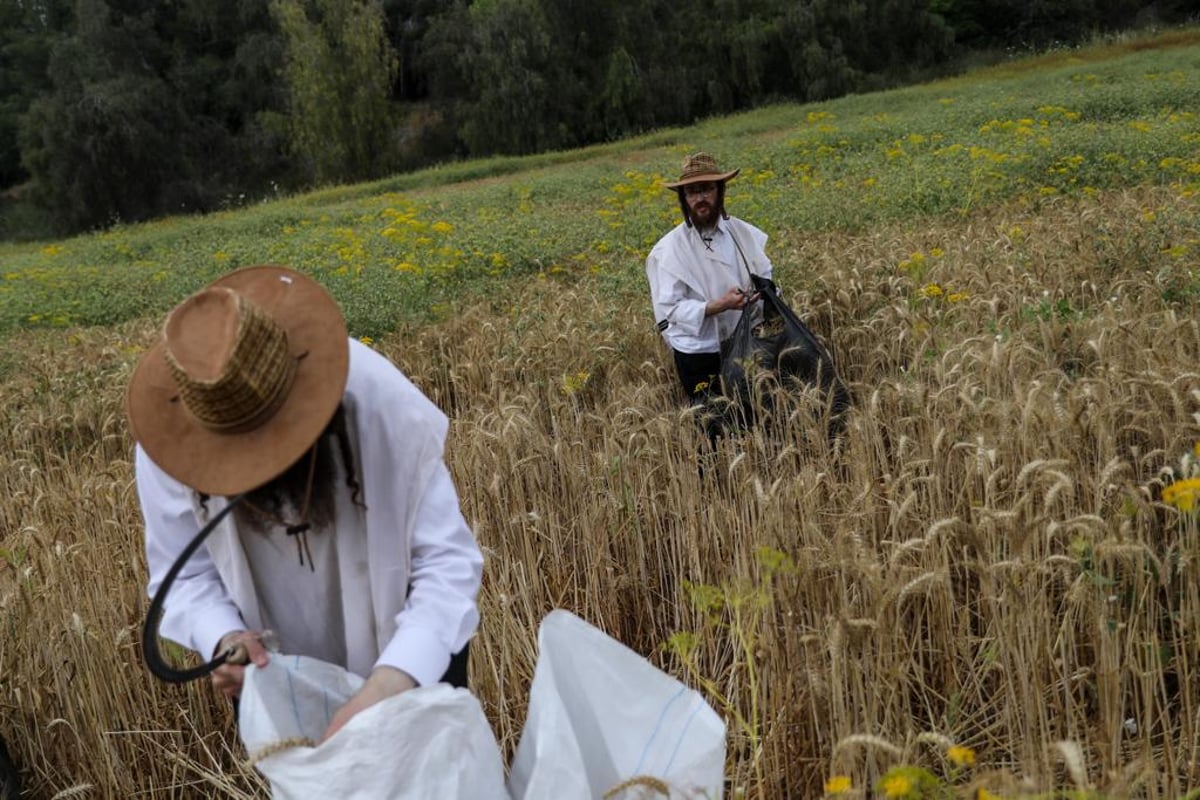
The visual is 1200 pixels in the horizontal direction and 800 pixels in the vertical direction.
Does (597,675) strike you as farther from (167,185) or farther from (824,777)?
(167,185)

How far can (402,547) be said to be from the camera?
1707mm

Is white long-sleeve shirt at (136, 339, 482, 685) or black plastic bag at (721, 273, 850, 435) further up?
white long-sleeve shirt at (136, 339, 482, 685)

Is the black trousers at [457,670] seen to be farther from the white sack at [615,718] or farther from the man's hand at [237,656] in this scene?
the man's hand at [237,656]

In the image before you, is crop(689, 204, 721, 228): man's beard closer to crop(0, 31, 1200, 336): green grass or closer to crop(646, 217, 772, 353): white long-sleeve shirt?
crop(646, 217, 772, 353): white long-sleeve shirt

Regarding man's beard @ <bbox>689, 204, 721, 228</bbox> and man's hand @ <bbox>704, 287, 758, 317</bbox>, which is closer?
man's hand @ <bbox>704, 287, 758, 317</bbox>

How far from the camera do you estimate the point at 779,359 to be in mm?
3941

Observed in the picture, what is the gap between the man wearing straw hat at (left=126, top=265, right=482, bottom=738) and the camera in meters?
1.49

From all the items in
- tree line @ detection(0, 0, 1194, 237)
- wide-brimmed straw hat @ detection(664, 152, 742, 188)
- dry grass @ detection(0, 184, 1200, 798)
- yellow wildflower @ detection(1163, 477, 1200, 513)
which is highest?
tree line @ detection(0, 0, 1194, 237)

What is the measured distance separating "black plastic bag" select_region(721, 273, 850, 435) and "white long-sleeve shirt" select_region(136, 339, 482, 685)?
231cm

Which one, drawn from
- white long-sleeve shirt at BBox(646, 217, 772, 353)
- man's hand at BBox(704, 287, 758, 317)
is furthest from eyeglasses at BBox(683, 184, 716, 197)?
man's hand at BBox(704, 287, 758, 317)

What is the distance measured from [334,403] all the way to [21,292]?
1380cm

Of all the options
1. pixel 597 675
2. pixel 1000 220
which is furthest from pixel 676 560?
pixel 1000 220

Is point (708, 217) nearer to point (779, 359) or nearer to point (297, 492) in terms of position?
point (779, 359)

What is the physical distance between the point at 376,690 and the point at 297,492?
322 millimetres
